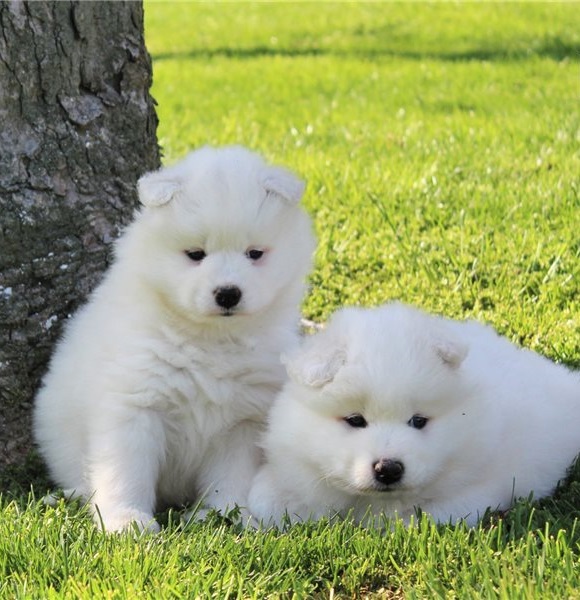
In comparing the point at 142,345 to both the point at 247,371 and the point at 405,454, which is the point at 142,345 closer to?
the point at 247,371

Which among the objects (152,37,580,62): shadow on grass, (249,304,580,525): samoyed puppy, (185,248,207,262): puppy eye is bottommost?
(152,37,580,62): shadow on grass

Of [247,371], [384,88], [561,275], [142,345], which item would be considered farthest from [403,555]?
[384,88]

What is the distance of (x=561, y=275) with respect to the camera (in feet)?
17.3

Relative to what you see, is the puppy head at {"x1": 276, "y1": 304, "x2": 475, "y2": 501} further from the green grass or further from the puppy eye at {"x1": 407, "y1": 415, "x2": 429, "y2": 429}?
the green grass

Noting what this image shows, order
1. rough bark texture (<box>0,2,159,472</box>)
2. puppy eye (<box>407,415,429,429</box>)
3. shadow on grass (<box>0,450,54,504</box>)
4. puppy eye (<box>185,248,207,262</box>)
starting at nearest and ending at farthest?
puppy eye (<box>407,415,429,429</box>) < puppy eye (<box>185,248,207,262</box>) < shadow on grass (<box>0,450,54,504</box>) < rough bark texture (<box>0,2,159,472</box>)

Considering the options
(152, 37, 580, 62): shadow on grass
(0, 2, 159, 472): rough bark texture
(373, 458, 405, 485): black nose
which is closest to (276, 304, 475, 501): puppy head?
(373, 458, 405, 485): black nose

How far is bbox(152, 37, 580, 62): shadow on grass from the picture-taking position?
12.0 m

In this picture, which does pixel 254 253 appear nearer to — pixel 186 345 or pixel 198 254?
pixel 198 254

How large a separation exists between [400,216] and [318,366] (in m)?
2.96

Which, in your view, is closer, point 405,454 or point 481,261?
point 405,454

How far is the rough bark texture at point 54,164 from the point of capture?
4215mm

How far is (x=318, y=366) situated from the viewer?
328 cm

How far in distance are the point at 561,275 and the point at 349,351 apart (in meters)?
2.33

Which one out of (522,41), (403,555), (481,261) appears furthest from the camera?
(522,41)
